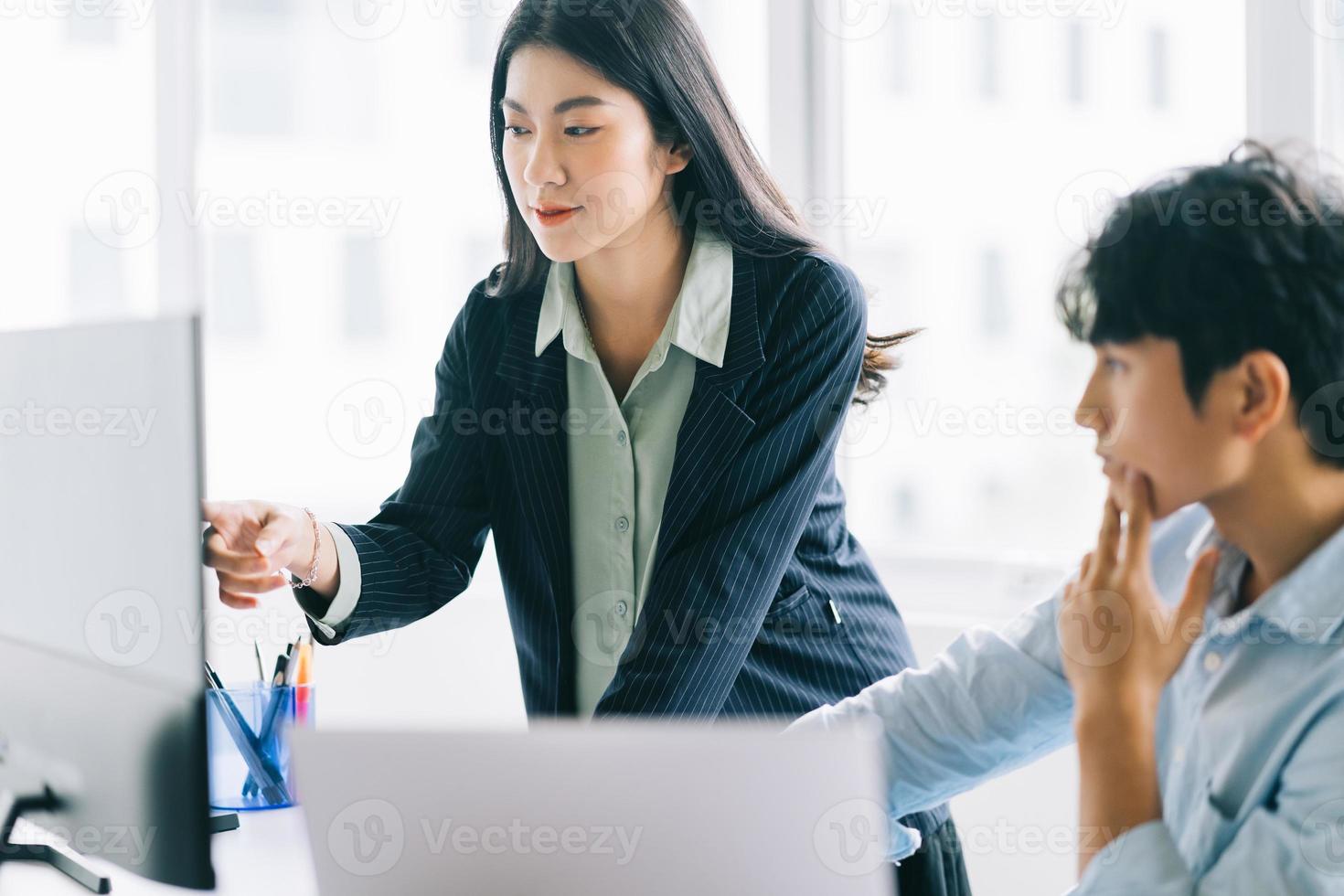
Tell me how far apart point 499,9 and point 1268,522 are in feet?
7.40

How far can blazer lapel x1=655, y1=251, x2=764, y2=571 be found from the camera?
1425 millimetres

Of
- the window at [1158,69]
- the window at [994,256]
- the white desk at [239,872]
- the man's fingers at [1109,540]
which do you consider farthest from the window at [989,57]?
the white desk at [239,872]

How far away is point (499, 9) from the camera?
2830 millimetres

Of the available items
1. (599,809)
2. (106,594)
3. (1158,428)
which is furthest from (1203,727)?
(106,594)

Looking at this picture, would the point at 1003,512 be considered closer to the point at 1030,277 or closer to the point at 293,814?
the point at 1030,277

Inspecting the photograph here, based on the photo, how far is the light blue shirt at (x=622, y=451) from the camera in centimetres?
150

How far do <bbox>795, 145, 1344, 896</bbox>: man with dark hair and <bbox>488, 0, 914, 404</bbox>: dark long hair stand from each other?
560mm

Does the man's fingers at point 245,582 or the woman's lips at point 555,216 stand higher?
the woman's lips at point 555,216

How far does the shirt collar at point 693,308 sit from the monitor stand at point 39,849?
70 cm

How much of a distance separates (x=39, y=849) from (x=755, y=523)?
76 cm

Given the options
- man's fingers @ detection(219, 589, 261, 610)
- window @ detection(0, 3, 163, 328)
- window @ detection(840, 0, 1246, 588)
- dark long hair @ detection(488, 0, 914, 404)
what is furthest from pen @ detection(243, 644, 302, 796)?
window @ detection(0, 3, 163, 328)

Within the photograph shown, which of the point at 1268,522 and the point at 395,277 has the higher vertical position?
the point at 395,277

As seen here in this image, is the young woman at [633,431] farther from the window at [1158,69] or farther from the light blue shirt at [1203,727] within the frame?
the window at [1158,69]

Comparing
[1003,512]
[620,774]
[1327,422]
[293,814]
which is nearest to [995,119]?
[1003,512]
